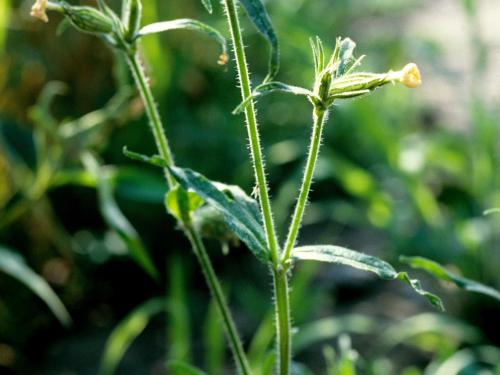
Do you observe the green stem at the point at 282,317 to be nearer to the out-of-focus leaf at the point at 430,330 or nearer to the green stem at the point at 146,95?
the green stem at the point at 146,95

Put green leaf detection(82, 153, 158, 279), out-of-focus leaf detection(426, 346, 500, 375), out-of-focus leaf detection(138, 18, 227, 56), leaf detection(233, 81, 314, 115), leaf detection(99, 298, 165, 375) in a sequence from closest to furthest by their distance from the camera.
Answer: leaf detection(233, 81, 314, 115), out-of-focus leaf detection(138, 18, 227, 56), green leaf detection(82, 153, 158, 279), out-of-focus leaf detection(426, 346, 500, 375), leaf detection(99, 298, 165, 375)

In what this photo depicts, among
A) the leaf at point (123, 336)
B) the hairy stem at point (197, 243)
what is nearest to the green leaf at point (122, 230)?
the hairy stem at point (197, 243)

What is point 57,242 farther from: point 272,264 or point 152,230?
point 272,264

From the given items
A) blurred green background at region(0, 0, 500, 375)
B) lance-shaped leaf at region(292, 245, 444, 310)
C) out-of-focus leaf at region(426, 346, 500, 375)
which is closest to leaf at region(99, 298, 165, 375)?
blurred green background at region(0, 0, 500, 375)

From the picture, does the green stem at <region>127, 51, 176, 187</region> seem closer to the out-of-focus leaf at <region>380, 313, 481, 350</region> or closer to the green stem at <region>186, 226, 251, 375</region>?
the green stem at <region>186, 226, 251, 375</region>

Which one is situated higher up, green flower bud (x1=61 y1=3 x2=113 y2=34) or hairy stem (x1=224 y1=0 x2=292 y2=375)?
green flower bud (x1=61 y1=3 x2=113 y2=34)

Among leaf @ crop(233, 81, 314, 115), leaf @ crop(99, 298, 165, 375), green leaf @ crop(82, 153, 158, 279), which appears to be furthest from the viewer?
leaf @ crop(99, 298, 165, 375)
